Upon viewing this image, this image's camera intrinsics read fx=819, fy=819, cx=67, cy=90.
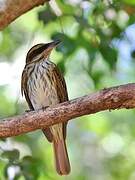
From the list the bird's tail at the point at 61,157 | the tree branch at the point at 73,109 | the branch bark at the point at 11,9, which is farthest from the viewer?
the bird's tail at the point at 61,157

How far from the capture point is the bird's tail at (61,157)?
18.4ft

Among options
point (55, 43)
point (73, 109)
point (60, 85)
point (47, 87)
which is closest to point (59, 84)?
point (60, 85)

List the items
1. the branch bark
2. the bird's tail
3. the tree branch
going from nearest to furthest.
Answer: the tree branch < the branch bark < the bird's tail

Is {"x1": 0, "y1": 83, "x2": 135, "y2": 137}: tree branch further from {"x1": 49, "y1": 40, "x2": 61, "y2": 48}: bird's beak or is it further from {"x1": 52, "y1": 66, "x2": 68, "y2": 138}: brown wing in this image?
{"x1": 52, "y1": 66, "x2": 68, "y2": 138}: brown wing

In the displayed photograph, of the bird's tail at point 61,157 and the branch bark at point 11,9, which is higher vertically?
the branch bark at point 11,9

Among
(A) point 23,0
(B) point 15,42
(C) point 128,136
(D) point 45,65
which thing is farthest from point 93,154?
(A) point 23,0

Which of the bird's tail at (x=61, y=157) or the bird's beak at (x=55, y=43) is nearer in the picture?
the bird's beak at (x=55, y=43)

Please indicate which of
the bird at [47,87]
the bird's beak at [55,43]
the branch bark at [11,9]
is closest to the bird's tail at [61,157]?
the bird at [47,87]

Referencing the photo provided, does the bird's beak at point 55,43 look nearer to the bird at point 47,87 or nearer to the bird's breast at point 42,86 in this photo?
the bird at point 47,87

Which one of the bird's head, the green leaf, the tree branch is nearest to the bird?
the bird's head

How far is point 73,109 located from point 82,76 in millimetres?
3923

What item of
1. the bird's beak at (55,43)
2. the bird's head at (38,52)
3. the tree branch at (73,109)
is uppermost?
the bird's head at (38,52)

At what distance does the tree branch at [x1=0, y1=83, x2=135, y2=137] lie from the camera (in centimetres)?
418

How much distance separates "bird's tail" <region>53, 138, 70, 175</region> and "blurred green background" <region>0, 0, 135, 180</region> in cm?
13
